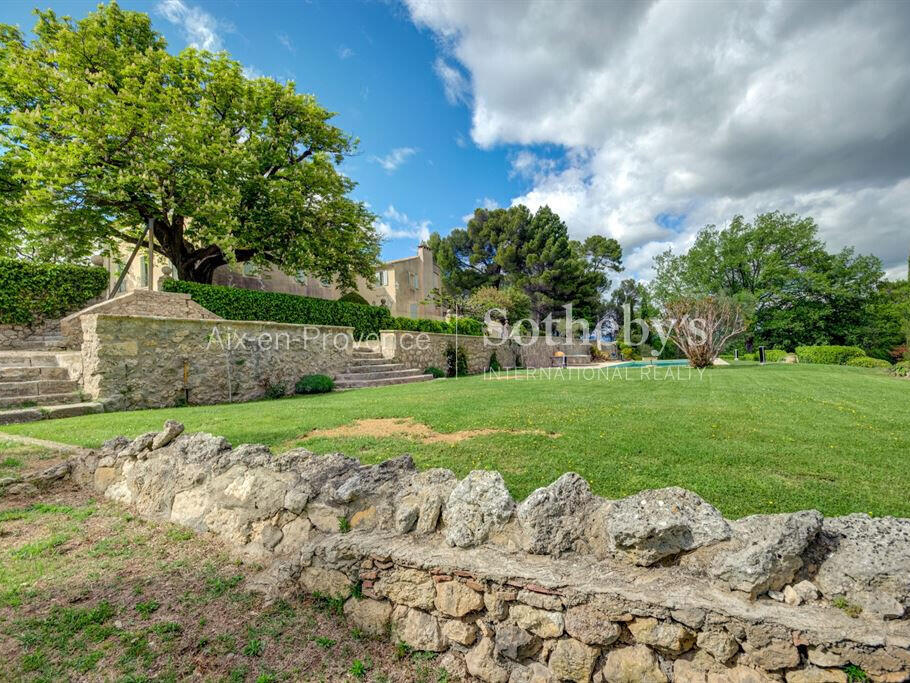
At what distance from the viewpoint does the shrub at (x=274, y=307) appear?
11414 millimetres

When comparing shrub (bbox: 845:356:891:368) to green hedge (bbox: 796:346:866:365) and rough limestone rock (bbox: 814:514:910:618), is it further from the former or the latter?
rough limestone rock (bbox: 814:514:910:618)

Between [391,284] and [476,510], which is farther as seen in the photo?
[391,284]

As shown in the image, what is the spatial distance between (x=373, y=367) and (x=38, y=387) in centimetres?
731

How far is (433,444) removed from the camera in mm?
4152

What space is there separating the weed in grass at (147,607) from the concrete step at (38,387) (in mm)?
7179

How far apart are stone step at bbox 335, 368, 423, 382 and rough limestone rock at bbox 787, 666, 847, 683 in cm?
1051

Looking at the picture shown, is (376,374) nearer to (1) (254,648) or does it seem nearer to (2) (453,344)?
(2) (453,344)

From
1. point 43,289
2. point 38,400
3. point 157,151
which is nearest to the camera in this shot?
point 38,400

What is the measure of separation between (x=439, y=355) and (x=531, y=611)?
1329 cm

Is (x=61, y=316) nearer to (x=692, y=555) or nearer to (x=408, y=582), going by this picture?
(x=408, y=582)

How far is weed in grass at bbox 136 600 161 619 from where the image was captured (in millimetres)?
2160

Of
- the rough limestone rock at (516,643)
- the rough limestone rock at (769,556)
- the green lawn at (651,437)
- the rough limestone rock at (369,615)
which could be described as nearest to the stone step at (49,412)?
the green lawn at (651,437)

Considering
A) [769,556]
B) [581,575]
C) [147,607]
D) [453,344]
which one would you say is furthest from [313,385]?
[769,556]

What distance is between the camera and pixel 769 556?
1.52m
